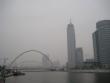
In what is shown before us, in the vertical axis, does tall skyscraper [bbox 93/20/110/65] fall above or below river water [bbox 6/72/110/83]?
above

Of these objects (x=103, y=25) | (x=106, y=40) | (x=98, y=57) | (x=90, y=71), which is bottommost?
(x=90, y=71)

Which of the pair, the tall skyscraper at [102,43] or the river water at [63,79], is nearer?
the river water at [63,79]

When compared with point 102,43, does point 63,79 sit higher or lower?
lower

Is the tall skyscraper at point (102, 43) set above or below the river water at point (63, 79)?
A: above

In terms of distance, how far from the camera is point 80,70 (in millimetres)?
54938

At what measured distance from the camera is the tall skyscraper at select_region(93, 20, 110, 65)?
4972 centimetres

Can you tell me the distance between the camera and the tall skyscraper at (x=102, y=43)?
4972 cm

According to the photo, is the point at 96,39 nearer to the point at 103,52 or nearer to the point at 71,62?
the point at 103,52

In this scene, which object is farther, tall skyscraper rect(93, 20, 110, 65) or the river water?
tall skyscraper rect(93, 20, 110, 65)

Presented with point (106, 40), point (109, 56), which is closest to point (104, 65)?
point (109, 56)

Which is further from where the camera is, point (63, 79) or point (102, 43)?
point (102, 43)

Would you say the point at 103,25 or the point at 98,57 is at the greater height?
the point at 103,25

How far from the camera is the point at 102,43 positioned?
52.0m

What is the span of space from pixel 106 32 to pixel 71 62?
41.4 ft
